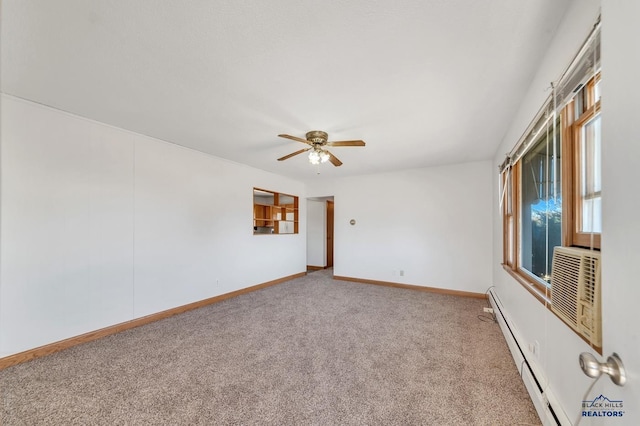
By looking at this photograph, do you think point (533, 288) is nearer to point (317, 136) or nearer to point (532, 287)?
point (532, 287)

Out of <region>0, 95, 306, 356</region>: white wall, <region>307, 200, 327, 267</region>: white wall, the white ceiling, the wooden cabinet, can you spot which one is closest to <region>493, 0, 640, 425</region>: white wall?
the white ceiling

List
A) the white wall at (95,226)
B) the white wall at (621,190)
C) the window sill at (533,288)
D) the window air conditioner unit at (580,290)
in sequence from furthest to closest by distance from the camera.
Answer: the white wall at (95,226), the window sill at (533,288), the window air conditioner unit at (580,290), the white wall at (621,190)

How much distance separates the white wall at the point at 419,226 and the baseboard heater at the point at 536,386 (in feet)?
6.51

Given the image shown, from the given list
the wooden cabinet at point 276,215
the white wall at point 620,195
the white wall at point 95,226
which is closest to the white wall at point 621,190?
the white wall at point 620,195

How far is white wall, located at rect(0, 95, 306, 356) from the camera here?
90.1 inches

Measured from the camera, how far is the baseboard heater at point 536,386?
1.37 meters

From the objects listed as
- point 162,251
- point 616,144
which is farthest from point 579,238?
point 162,251

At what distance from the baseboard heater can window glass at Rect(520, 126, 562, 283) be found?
0.62 m

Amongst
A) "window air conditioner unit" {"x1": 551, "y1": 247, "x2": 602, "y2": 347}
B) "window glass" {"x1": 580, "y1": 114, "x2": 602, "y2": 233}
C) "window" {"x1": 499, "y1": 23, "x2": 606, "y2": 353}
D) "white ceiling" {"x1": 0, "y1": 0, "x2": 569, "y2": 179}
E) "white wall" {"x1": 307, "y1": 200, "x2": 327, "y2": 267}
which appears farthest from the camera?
"white wall" {"x1": 307, "y1": 200, "x2": 327, "y2": 267}

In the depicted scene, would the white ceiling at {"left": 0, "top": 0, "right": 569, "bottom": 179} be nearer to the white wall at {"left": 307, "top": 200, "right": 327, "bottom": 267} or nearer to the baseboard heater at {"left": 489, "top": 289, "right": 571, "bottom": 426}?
the baseboard heater at {"left": 489, "top": 289, "right": 571, "bottom": 426}

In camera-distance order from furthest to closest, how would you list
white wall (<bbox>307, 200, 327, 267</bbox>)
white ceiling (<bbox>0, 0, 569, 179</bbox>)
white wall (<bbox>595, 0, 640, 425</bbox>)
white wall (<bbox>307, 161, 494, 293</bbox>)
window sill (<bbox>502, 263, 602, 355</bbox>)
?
white wall (<bbox>307, 200, 327, 267</bbox>), white wall (<bbox>307, 161, 494, 293</bbox>), window sill (<bbox>502, 263, 602, 355</bbox>), white ceiling (<bbox>0, 0, 569, 179</bbox>), white wall (<bbox>595, 0, 640, 425</bbox>)

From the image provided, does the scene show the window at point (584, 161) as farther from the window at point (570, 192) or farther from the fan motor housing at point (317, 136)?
the fan motor housing at point (317, 136)

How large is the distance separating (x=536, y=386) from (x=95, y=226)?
421 centimetres

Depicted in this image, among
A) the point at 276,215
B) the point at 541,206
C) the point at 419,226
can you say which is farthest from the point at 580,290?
the point at 276,215
